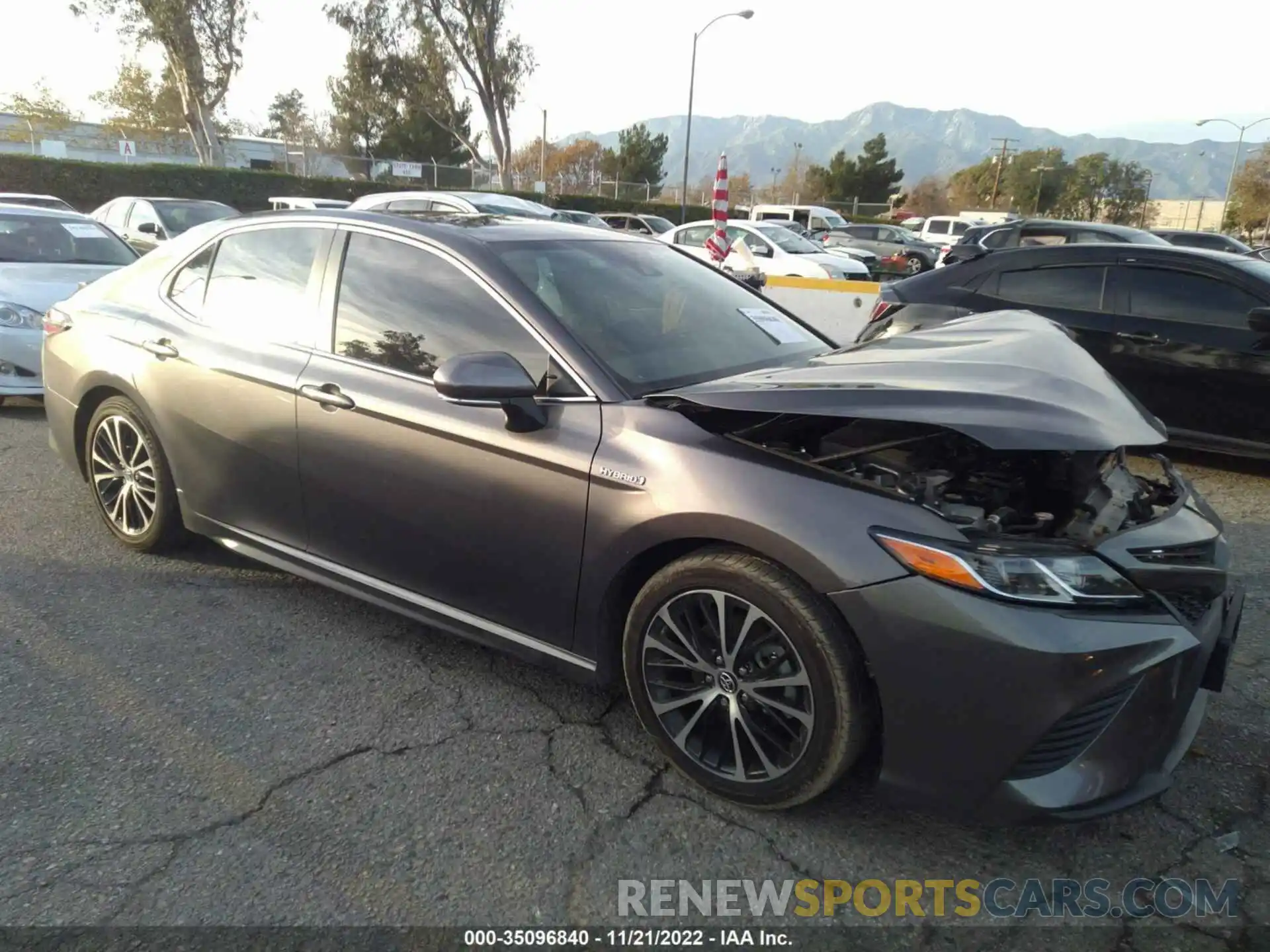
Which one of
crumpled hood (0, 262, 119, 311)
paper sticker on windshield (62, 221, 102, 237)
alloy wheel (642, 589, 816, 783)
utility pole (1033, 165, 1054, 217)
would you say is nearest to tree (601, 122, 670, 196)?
utility pole (1033, 165, 1054, 217)

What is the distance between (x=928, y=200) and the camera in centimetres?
7256

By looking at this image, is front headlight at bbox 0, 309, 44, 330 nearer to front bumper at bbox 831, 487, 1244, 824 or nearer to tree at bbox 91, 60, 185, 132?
front bumper at bbox 831, 487, 1244, 824

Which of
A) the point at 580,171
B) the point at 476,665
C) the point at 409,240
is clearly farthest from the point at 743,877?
the point at 580,171

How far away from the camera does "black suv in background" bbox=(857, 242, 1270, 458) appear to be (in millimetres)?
5617

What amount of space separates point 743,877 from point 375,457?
69.9 inches

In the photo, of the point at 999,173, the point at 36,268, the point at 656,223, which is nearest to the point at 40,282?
the point at 36,268

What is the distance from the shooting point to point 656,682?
2.57 meters

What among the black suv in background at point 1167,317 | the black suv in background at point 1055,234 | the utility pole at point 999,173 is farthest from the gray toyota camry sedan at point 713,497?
the utility pole at point 999,173

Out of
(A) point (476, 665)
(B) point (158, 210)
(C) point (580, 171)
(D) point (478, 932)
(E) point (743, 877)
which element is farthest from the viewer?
(C) point (580, 171)

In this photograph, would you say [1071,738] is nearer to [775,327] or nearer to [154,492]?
[775,327]

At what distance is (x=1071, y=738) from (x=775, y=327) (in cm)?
199

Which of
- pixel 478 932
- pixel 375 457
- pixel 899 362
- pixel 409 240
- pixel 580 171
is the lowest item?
pixel 478 932

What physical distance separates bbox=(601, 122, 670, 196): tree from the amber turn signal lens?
5929cm

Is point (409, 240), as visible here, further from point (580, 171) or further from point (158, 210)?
point (580, 171)
